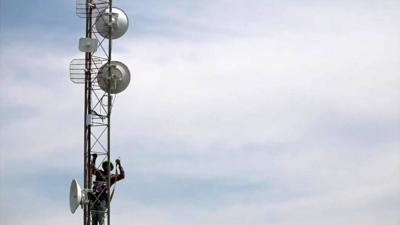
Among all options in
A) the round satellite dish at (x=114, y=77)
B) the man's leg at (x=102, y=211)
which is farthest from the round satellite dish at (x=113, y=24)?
the man's leg at (x=102, y=211)

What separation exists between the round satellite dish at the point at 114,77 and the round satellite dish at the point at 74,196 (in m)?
3.90

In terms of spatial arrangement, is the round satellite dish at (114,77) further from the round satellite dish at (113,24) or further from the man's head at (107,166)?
the man's head at (107,166)

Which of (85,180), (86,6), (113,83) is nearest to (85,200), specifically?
(85,180)

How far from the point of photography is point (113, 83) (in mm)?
37938

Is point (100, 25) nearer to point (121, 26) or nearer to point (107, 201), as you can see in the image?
point (121, 26)

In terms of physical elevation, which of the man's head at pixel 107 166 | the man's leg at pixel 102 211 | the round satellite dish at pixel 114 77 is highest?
the round satellite dish at pixel 114 77

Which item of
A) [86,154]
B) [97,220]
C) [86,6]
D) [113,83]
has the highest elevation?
[86,6]

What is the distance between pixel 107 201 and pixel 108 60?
5.34 metres

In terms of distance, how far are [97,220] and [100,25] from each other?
7.38m

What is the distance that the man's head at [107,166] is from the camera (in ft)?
121

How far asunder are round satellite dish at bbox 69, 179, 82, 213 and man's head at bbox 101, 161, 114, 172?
1251mm

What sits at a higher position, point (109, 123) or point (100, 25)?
point (100, 25)

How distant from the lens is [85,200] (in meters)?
36.6

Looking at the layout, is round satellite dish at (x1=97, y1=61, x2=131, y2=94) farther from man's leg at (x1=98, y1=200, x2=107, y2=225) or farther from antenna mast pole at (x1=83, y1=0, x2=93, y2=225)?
man's leg at (x1=98, y1=200, x2=107, y2=225)
